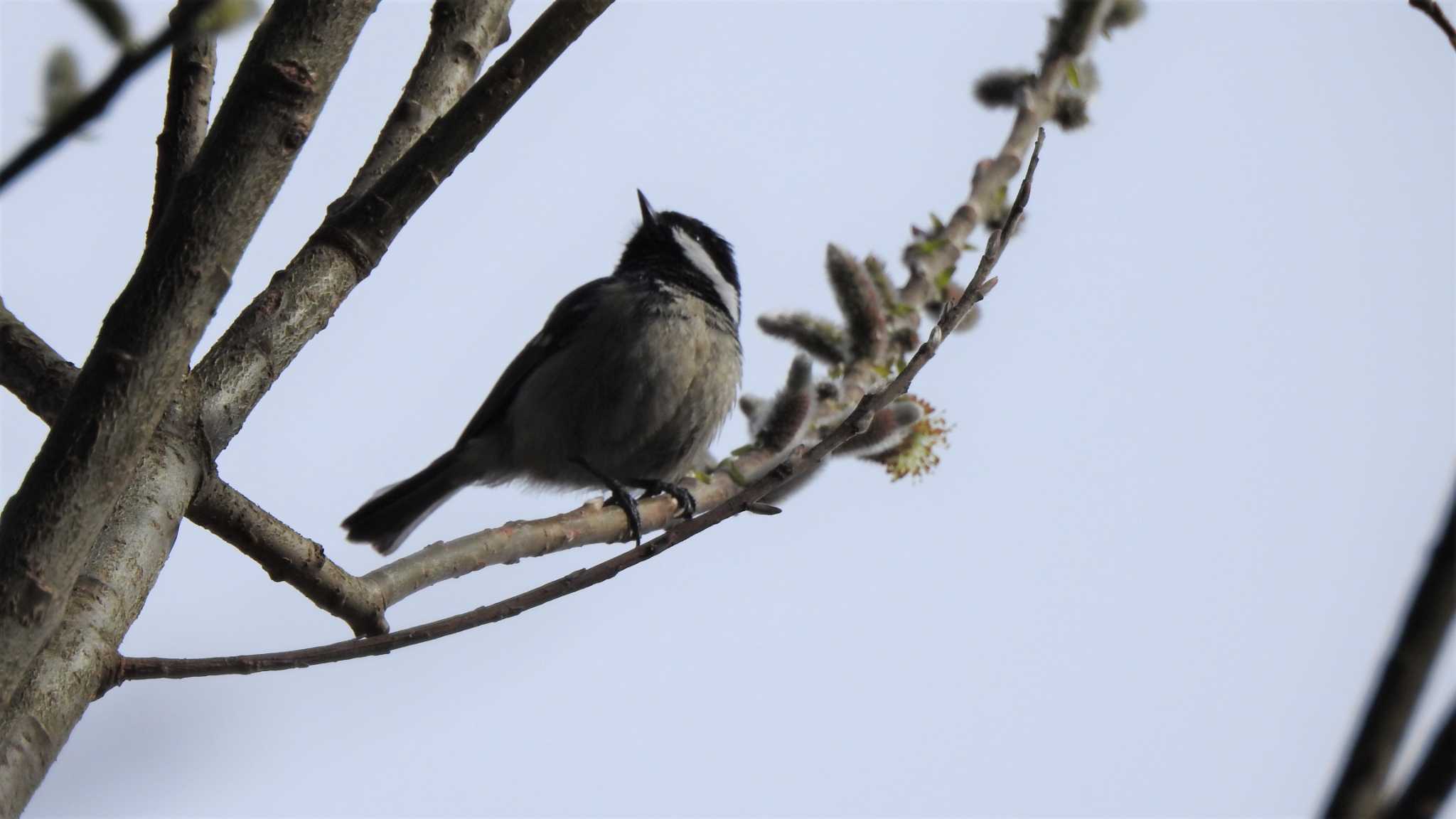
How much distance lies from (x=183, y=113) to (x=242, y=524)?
0.80 metres

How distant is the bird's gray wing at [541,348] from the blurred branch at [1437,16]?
482 cm

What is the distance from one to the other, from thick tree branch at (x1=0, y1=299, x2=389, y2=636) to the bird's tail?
4.10 metres

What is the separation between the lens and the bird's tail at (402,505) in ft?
22.7

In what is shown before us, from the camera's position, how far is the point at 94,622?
82.2 inches

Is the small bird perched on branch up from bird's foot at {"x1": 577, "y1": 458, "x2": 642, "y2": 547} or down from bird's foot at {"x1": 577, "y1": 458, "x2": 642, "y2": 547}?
up

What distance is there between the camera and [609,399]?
20.1 ft

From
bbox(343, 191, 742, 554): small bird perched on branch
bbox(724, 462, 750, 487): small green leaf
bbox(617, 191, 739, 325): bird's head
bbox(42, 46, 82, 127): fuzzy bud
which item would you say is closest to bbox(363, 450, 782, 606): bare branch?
bbox(724, 462, 750, 487): small green leaf

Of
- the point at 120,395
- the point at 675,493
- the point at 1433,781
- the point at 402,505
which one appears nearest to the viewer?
the point at 1433,781

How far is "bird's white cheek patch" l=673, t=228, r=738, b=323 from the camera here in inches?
Answer: 270

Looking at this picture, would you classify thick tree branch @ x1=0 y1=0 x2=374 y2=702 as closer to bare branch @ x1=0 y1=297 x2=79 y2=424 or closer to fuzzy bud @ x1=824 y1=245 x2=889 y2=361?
bare branch @ x1=0 y1=297 x2=79 y2=424

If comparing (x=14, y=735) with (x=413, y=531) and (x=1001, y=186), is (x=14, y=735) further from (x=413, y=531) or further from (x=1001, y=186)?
(x=413, y=531)

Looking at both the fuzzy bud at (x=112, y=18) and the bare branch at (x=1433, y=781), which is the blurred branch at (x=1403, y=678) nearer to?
the bare branch at (x=1433, y=781)

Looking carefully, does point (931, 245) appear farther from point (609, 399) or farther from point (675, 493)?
point (609, 399)

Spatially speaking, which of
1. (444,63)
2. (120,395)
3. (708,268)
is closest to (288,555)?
(120,395)
